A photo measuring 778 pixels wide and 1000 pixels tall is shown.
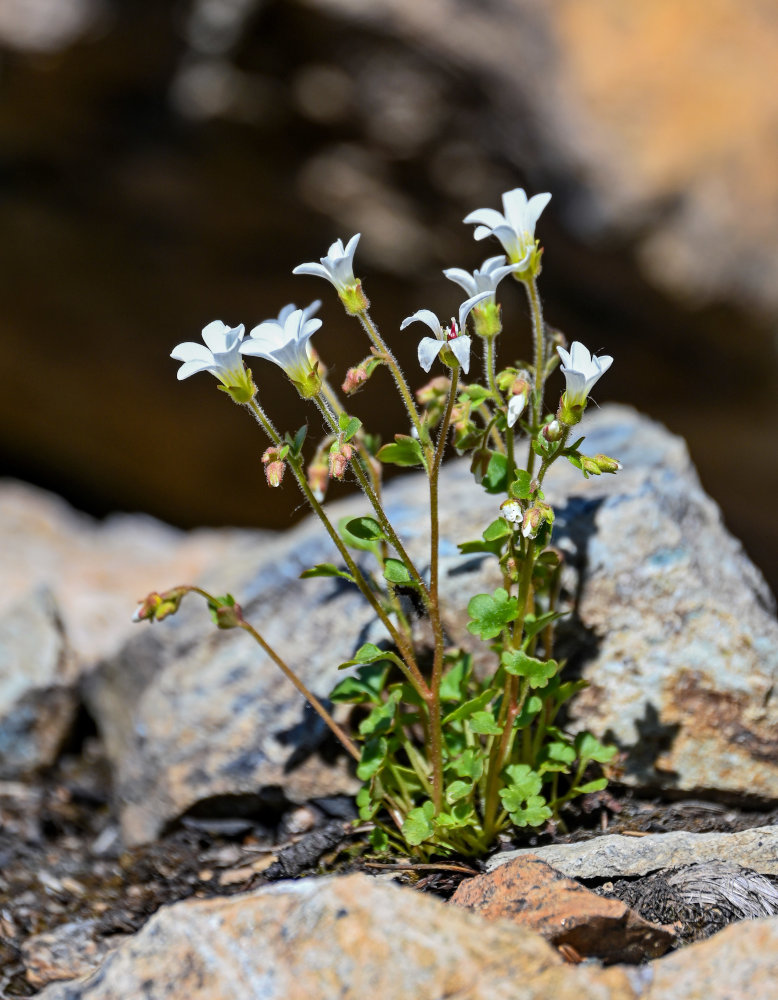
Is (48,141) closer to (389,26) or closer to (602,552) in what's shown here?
(389,26)

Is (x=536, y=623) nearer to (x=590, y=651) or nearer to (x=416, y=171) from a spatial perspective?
(x=590, y=651)

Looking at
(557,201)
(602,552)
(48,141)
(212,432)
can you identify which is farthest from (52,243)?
(602,552)

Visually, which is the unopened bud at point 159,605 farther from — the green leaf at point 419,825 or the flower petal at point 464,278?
the flower petal at point 464,278

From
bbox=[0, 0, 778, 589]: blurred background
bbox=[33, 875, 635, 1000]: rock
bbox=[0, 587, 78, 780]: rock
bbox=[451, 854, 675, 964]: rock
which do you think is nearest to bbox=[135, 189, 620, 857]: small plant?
bbox=[451, 854, 675, 964]: rock

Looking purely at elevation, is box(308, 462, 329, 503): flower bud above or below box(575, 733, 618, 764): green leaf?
above

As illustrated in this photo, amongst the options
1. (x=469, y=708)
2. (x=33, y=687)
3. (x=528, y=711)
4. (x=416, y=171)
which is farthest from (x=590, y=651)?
(x=416, y=171)

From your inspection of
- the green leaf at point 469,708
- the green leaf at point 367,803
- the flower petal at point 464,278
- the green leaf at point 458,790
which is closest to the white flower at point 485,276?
the flower petal at point 464,278

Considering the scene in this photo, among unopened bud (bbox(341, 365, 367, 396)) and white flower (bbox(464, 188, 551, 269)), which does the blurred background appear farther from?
unopened bud (bbox(341, 365, 367, 396))
